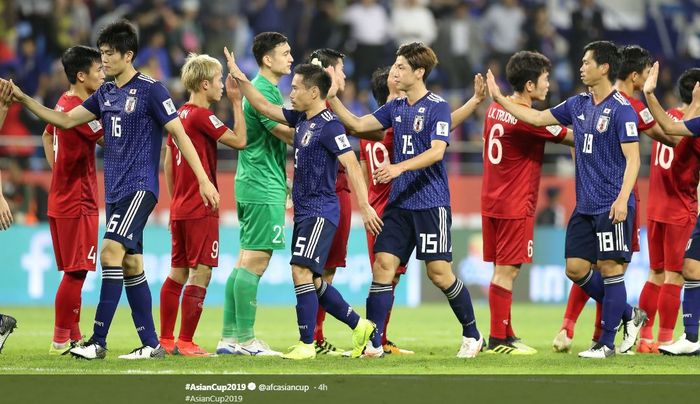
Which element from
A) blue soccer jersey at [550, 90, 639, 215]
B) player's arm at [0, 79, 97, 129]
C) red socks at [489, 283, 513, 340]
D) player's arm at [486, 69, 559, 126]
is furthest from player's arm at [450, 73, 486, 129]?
player's arm at [0, 79, 97, 129]

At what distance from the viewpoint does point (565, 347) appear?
32.4 feet

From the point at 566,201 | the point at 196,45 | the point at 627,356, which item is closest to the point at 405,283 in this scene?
the point at 566,201

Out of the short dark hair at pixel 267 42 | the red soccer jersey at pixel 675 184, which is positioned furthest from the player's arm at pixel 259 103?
the red soccer jersey at pixel 675 184

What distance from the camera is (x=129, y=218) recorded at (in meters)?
8.46

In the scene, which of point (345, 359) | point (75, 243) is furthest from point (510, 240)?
point (75, 243)

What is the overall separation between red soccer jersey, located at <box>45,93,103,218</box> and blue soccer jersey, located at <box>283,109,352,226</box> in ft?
5.47

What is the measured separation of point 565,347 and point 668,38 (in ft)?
44.9

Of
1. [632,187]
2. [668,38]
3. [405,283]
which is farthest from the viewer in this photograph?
[668,38]

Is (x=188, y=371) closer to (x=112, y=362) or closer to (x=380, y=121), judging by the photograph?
(x=112, y=362)

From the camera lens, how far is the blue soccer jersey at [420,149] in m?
8.95

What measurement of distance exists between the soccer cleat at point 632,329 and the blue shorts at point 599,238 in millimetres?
775

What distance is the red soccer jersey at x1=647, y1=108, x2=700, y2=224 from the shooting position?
9.89 metres

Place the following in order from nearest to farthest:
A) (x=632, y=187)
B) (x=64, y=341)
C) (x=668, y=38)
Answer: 1. (x=632, y=187)
2. (x=64, y=341)
3. (x=668, y=38)

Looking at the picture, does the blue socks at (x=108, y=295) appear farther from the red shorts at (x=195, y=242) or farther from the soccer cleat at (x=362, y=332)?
the soccer cleat at (x=362, y=332)
